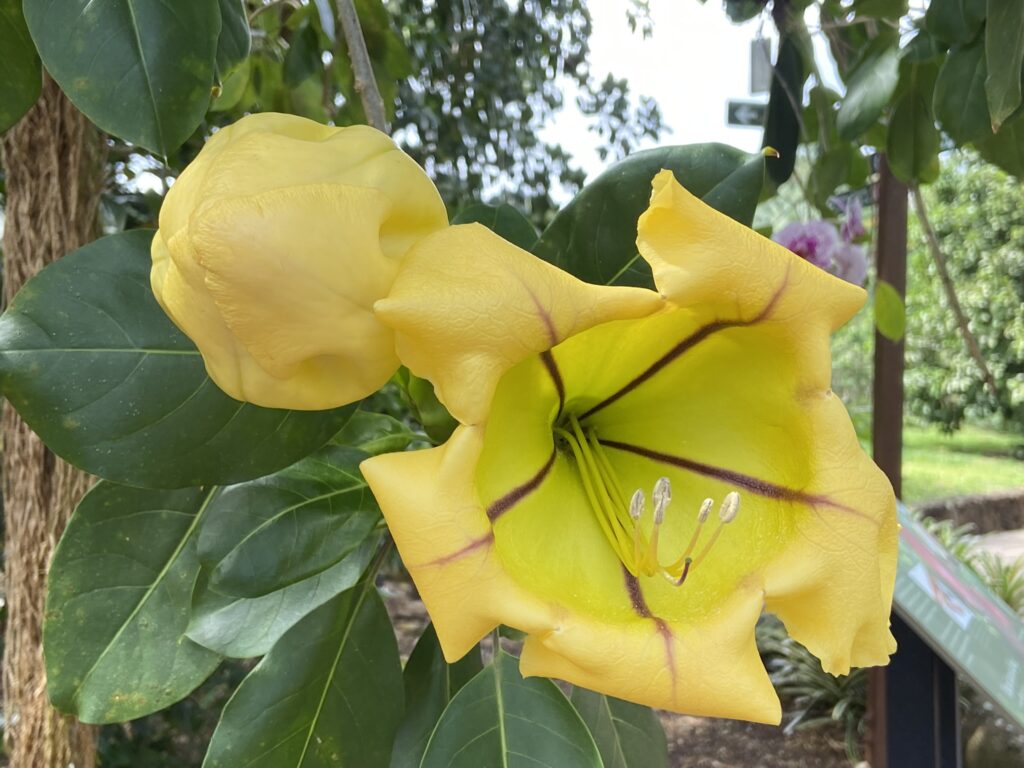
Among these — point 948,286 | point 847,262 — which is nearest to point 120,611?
point 948,286

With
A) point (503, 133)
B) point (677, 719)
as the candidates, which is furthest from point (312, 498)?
point (677, 719)

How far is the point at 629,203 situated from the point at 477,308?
0.68ft

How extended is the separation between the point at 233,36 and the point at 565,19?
2.12 metres

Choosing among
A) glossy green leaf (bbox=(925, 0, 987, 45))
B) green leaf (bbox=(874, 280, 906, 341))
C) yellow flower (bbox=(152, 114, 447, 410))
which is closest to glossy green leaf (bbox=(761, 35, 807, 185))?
glossy green leaf (bbox=(925, 0, 987, 45))

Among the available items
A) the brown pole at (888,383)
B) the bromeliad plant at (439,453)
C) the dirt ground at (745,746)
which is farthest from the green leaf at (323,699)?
the dirt ground at (745,746)

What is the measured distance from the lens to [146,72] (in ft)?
1.41

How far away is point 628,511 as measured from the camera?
18.0 inches

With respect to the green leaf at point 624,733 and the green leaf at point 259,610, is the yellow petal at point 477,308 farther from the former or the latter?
the green leaf at point 624,733

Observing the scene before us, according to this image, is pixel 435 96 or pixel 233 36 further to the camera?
pixel 435 96

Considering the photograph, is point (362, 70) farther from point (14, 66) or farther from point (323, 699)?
point (323, 699)

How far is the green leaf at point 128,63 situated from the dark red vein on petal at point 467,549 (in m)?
0.26

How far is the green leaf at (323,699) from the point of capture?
1.80 feet

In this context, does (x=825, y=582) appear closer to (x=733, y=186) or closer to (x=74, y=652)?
(x=733, y=186)

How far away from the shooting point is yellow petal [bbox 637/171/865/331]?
1.18 ft
